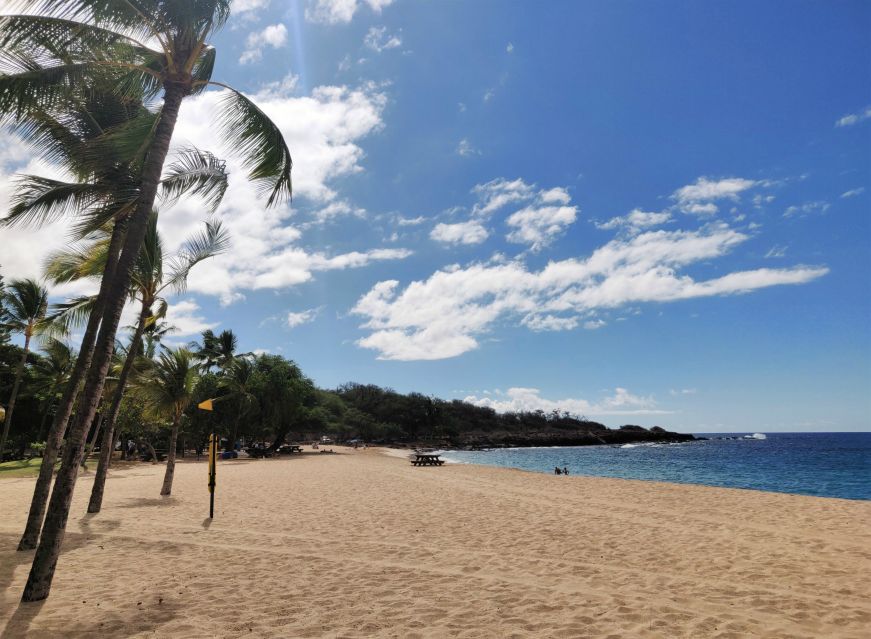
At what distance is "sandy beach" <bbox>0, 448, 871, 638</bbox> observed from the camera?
4.78 m

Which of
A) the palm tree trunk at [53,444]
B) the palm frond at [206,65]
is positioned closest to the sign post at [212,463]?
the palm tree trunk at [53,444]

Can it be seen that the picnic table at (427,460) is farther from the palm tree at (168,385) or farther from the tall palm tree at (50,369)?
the tall palm tree at (50,369)

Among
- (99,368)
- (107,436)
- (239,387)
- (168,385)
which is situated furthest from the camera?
(239,387)

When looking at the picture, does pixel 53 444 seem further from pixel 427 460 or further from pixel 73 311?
pixel 427 460

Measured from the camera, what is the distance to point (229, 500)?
43.4 feet

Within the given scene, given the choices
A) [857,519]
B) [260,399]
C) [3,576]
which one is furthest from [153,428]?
[857,519]

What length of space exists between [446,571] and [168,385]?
10.8 metres

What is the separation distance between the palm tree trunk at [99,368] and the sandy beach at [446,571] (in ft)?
1.38

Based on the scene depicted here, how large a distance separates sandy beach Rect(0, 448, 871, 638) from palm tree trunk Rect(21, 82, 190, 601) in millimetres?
420

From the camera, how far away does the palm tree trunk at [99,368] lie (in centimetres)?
527

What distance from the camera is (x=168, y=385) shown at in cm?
1351

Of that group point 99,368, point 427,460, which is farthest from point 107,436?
point 427,460

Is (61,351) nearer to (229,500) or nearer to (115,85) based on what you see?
(229,500)

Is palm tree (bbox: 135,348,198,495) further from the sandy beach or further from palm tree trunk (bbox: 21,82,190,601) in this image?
palm tree trunk (bbox: 21,82,190,601)
